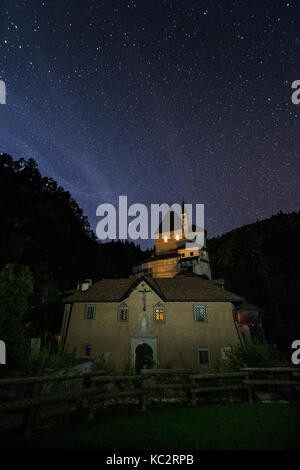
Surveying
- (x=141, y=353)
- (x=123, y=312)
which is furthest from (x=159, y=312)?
(x=141, y=353)

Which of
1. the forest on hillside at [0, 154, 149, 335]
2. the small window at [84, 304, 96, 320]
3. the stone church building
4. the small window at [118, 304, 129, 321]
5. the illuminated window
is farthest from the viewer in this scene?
the forest on hillside at [0, 154, 149, 335]

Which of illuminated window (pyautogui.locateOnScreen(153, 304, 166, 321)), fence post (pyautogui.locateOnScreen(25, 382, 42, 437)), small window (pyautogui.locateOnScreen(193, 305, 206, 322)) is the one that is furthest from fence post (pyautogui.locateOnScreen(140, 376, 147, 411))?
small window (pyautogui.locateOnScreen(193, 305, 206, 322))

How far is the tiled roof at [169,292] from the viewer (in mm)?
20641

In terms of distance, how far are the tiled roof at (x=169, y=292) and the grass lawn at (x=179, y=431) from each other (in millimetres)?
13115

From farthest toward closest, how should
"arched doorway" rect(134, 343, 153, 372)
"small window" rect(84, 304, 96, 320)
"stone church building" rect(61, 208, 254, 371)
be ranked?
"small window" rect(84, 304, 96, 320) → "arched doorway" rect(134, 343, 153, 372) → "stone church building" rect(61, 208, 254, 371)

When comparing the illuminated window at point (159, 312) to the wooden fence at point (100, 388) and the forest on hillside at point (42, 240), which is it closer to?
→ the wooden fence at point (100, 388)

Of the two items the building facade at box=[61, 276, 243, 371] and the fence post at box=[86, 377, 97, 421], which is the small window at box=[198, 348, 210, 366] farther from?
the fence post at box=[86, 377, 97, 421]

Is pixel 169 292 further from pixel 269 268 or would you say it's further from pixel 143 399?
pixel 269 268

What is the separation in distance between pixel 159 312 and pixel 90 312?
6.65 metres

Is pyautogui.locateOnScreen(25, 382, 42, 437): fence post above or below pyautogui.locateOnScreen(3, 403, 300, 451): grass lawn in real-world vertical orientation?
above

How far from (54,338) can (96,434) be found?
89.4 feet

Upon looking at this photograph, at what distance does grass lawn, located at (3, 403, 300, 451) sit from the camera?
4.87 m

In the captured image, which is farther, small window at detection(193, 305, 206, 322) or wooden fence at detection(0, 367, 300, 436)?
small window at detection(193, 305, 206, 322)

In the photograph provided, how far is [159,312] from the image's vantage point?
20516 millimetres
